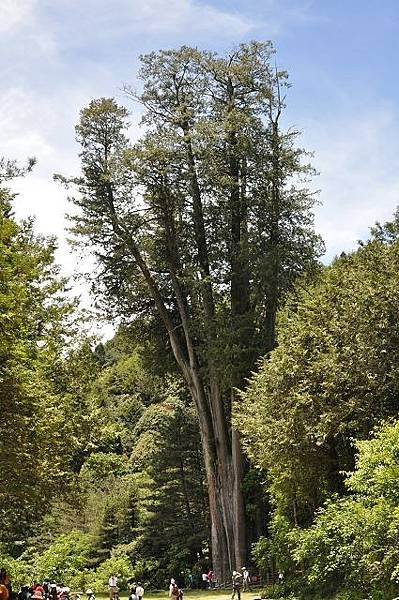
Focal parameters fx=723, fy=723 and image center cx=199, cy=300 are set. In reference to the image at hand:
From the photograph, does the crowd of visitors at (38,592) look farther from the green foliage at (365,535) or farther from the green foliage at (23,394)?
the green foliage at (365,535)

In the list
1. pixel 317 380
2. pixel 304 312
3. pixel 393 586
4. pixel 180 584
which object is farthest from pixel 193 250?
pixel 393 586

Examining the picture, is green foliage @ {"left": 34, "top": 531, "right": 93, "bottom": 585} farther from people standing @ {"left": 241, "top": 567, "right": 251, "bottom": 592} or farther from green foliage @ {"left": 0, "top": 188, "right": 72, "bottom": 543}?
people standing @ {"left": 241, "top": 567, "right": 251, "bottom": 592}

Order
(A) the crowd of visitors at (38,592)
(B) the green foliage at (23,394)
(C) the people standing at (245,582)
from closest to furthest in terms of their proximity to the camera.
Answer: (A) the crowd of visitors at (38,592) < (B) the green foliage at (23,394) < (C) the people standing at (245,582)

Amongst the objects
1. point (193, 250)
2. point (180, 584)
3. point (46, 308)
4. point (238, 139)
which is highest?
point (238, 139)

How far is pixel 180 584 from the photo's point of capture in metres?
33.2

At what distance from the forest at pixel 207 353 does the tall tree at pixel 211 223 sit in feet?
0.26

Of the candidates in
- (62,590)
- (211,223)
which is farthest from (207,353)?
(62,590)

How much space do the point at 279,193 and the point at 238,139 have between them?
8.39 feet

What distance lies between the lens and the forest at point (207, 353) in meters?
17.3

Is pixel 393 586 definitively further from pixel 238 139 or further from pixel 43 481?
pixel 238 139

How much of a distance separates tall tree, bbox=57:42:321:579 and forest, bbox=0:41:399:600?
0.08 m

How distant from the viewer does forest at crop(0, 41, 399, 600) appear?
17.3m

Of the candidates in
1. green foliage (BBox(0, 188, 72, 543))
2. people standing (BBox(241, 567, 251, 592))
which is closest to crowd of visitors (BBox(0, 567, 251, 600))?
people standing (BBox(241, 567, 251, 592))

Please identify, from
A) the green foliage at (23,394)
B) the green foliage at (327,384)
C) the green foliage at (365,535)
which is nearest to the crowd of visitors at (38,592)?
the green foliage at (23,394)
